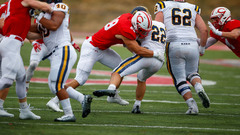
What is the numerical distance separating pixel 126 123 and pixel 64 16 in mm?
1728

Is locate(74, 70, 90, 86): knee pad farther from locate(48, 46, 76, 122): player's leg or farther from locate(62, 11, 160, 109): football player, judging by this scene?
locate(48, 46, 76, 122): player's leg

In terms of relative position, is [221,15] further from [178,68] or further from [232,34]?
[178,68]

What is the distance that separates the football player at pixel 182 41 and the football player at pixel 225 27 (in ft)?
1.01

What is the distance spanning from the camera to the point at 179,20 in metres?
7.61

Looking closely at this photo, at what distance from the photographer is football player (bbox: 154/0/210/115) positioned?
7.50m

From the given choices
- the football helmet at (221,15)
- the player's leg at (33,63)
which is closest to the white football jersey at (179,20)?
the football helmet at (221,15)

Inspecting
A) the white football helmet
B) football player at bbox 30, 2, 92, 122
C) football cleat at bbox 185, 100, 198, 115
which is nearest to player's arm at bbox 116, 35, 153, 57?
the white football helmet

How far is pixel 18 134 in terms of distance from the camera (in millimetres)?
5324

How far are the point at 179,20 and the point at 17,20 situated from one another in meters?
2.83

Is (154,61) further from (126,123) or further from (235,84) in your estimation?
(235,84)

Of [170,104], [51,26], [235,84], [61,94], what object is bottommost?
[235,84]

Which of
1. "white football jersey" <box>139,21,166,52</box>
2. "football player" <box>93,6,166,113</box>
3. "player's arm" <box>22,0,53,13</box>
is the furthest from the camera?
"white football jersey" <box>139,21,166,52</box>

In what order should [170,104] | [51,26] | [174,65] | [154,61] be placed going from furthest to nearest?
1. [170,104]
2. [174,65]
3. [154,61]
4. [51,26]

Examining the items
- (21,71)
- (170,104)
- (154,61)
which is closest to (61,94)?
(21,71)
